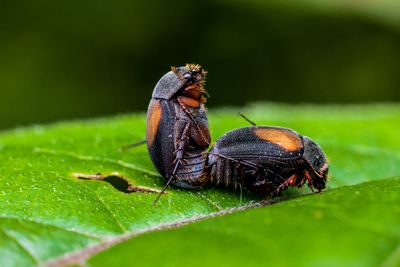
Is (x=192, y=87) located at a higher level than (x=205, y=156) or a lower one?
higher

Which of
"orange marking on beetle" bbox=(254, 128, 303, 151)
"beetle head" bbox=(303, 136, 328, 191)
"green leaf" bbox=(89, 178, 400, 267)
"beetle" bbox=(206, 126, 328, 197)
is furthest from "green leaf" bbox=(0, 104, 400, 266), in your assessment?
"orange marking on beetle" bbox=(254, 128, 303, 151)

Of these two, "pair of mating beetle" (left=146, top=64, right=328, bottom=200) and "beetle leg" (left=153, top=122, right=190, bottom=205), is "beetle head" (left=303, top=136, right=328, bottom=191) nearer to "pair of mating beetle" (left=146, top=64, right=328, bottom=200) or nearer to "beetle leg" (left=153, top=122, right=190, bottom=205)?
"pair of mating beetle" (left=146, top=64, right=328, bottom=200)

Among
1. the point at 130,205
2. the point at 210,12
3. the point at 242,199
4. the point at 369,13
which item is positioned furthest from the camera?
the point at 210,12

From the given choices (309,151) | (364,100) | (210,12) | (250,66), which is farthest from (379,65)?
(309,151)

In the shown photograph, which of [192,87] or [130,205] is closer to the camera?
[130,205]

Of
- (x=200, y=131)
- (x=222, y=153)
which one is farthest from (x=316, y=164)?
(x=200, y=131)

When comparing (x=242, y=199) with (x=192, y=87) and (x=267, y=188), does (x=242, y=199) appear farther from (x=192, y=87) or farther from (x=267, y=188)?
(x=192, y=87)

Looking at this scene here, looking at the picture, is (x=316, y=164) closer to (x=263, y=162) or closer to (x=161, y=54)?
(x=263, y=162)
